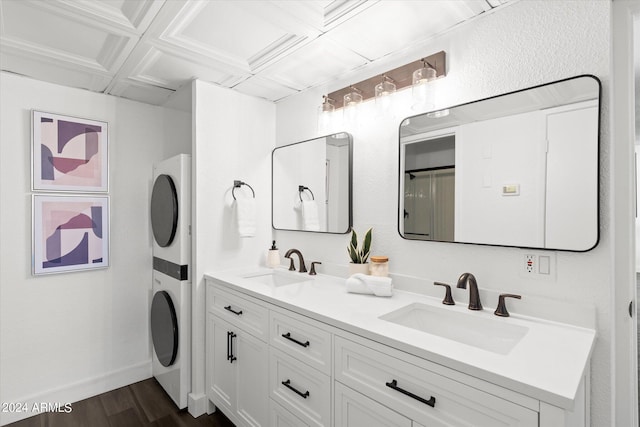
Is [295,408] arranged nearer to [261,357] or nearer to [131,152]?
[261,357]

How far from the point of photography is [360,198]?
6.86 ft

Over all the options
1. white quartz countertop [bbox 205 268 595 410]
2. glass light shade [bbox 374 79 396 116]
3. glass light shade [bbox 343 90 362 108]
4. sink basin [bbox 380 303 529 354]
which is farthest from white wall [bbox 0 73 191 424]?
sink basin [bbox 380 303 529 354]

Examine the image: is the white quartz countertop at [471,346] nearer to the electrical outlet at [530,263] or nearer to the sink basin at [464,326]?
the sink basin at [464,326]

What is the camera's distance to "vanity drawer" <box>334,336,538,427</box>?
93 cm

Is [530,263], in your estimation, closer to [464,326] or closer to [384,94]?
[464,326]

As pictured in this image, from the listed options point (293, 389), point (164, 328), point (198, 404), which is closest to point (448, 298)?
point (293, 389)

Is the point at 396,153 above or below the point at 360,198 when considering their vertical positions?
above

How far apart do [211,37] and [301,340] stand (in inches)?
64.3

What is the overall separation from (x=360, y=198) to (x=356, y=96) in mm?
636

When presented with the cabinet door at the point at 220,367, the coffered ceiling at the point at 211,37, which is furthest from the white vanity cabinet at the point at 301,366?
the coffered ceiling at the point at 211,37

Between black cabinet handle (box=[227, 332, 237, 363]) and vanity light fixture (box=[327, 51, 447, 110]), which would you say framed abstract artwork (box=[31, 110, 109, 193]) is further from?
vanity light fixture (box=[327, 51, 447, 110])

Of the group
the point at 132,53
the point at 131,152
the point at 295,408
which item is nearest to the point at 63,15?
the point at 132,53

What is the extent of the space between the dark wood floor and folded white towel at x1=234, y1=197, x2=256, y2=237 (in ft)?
4.11

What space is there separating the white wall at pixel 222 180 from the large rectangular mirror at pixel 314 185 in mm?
144
